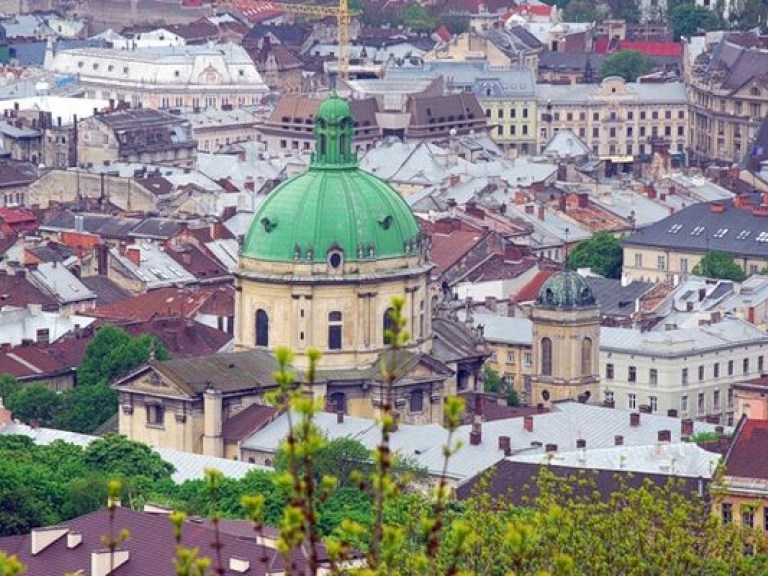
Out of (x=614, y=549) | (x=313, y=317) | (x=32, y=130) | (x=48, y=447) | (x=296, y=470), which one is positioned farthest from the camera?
(x=32, y=130)

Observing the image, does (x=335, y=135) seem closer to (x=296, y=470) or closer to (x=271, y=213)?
(x=271, y=213)

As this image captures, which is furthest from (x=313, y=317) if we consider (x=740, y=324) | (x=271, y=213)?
(x=740, y=324)

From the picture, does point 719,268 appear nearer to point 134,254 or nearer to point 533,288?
point 533,288

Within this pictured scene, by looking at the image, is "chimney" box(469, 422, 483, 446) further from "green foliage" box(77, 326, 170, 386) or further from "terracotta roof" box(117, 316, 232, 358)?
"terracotta roof" box(117, 316, 232, 358)

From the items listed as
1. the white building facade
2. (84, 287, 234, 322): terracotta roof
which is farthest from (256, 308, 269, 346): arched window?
(84, 287, 234, 322): terracotta roof

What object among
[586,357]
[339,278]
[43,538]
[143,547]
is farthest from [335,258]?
[143,547]
